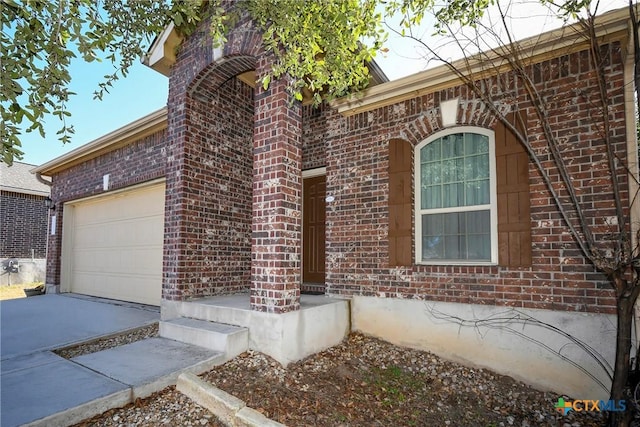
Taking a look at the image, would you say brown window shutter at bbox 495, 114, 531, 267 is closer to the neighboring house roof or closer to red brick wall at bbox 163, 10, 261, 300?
red brick wall at bbox 163, 10, 261, 300

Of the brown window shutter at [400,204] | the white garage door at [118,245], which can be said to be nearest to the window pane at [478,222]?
the brown window shutter at [400,204]

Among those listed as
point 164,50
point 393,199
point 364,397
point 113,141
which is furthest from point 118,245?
point 364,397

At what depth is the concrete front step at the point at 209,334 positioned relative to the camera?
12.5ft

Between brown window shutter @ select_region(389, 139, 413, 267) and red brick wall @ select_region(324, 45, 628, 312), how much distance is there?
0.12 m

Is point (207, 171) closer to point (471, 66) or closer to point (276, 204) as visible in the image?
point (276, 204)

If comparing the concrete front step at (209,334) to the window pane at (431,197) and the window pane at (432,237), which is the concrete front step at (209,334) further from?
the window pane at (431,197)

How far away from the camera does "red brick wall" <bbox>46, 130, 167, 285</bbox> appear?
23.2 feet

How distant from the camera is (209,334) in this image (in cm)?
396

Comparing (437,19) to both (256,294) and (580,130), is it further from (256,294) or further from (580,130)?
(256,294)

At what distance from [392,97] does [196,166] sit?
9.98 ft

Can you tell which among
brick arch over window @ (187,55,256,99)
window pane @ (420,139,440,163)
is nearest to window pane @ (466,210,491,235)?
window pane @ (420,139,440,163)

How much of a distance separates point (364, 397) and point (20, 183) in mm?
17999

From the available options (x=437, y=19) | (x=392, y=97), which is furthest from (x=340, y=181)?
(x=437, y=19)

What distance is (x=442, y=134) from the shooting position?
15.1 feet
